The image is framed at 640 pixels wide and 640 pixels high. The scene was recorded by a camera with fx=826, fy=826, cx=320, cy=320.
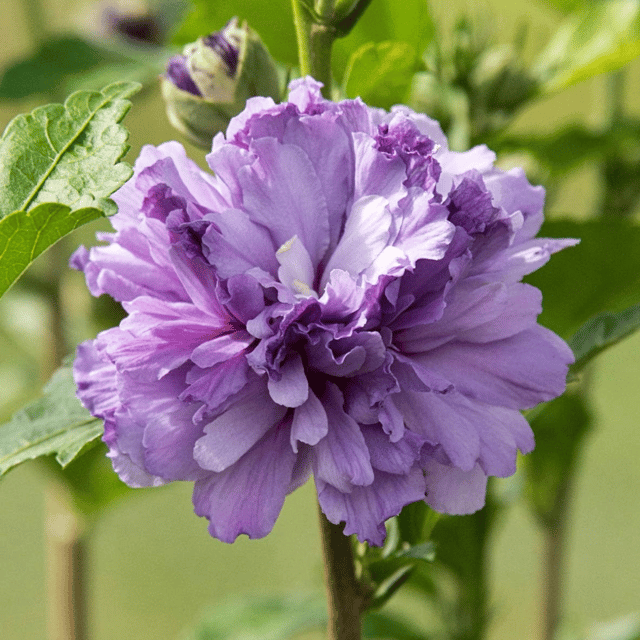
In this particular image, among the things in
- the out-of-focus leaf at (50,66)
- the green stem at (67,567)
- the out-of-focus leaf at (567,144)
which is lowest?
the green stem at (67,567)

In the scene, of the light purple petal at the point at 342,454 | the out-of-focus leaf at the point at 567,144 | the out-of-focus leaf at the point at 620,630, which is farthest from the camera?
the out-of-focus leaf at the point at 620,630

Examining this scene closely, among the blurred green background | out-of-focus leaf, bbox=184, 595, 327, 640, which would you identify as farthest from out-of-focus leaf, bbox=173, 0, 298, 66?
the blurred green background

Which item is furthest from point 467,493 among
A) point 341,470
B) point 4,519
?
Answer: point 4,519

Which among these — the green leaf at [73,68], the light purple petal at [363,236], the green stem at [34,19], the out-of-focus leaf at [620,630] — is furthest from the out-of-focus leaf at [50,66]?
the out-of-focus leaf at [620,630]

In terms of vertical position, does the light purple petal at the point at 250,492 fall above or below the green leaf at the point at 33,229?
below

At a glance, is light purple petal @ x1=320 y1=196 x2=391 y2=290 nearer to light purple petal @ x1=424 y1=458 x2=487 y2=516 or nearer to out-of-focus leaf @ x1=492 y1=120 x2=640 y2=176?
light purple petal @ x1=424 y1=458 x2=487 y2=516

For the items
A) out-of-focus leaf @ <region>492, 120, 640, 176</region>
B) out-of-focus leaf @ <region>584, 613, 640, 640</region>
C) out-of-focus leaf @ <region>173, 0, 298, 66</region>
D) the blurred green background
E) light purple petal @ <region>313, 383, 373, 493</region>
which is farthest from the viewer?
the blurred green background

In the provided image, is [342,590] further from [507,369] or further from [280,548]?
[280,548]

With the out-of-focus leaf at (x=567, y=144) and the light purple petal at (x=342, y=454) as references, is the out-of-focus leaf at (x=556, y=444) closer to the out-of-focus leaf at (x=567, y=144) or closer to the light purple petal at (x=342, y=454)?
the out-of-focus leaf at (x=567, y=144)
